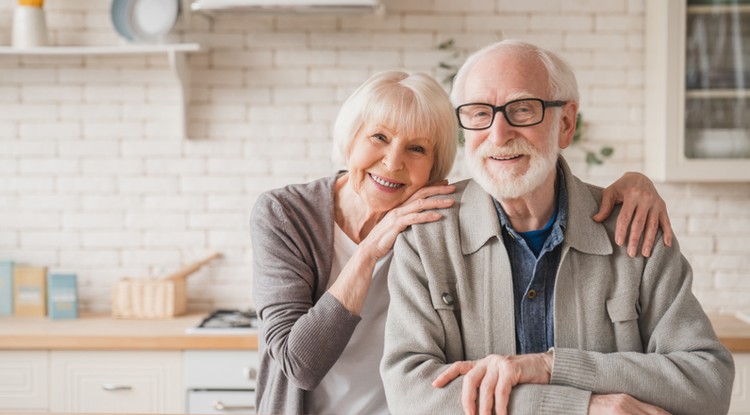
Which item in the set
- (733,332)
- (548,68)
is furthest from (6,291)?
(733,332)

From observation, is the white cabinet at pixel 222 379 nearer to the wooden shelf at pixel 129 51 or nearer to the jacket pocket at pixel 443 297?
the wooden shelf at pixel 129 51

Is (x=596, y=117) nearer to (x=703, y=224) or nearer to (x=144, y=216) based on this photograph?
(x=703, y=224)

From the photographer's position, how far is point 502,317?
1.68m

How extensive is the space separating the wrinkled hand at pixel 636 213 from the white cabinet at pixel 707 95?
1436mm

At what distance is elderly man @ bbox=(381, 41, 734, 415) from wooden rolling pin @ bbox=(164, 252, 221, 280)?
1.69 meters

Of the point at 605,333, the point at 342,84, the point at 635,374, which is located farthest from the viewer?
the point at 342,84

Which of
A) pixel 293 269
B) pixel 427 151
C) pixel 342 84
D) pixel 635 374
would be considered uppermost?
pixel 342 84

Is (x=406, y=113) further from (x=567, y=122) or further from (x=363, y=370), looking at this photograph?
(x=363, y=370)

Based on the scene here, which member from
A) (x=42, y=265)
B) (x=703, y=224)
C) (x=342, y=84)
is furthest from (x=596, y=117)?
(x=42, y=265)

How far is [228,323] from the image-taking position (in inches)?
121

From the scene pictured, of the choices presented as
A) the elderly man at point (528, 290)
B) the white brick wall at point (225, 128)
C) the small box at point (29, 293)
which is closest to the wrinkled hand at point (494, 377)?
the elderly man at point (528, 290)

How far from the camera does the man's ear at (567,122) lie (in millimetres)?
1773

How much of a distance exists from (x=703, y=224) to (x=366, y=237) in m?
2.01

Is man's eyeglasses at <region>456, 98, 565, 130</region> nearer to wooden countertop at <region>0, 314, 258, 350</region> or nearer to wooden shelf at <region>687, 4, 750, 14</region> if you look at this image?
wooden countertop at <region>0, 314, 258, 350</region>
